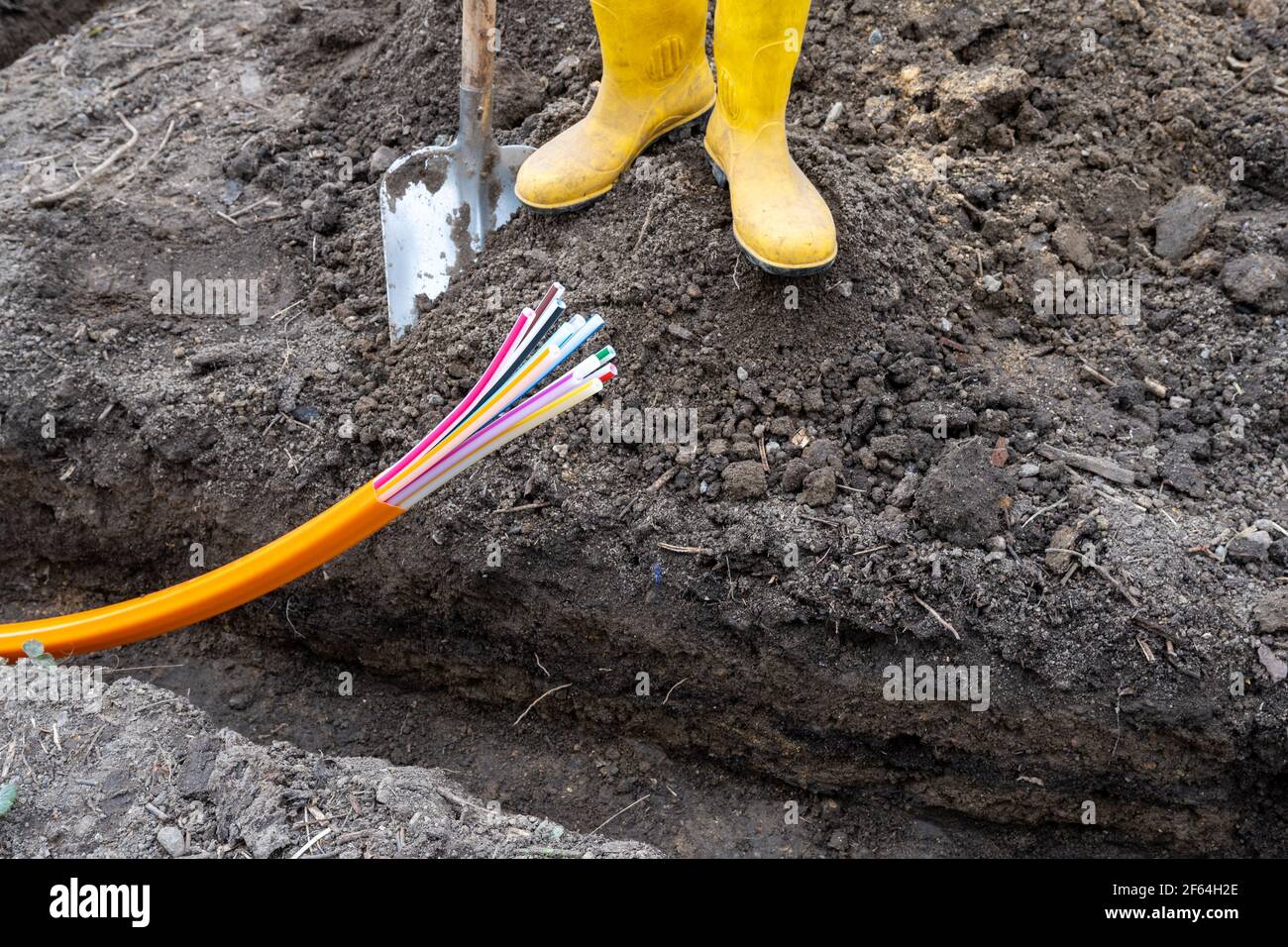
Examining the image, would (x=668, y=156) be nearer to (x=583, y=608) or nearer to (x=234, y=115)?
(x=583, y=608)

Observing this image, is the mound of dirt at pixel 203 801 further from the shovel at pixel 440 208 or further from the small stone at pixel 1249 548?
the small stone at pixel 1249 548

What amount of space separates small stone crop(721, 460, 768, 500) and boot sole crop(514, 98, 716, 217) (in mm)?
788

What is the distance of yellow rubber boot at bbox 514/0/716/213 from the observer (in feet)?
8.52

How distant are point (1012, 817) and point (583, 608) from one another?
105cm

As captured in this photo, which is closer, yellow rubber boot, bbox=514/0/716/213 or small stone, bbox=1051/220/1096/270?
yellow rubber boot, bbox=514/0/716/213

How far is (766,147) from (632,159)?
1.44 feet

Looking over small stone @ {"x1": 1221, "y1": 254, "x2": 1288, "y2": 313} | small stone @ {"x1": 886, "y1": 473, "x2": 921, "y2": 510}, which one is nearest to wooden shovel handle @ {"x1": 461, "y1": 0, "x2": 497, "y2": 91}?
small stone @ {"x1": 886, "y1": 473, "x2": 921, "y2": 510}

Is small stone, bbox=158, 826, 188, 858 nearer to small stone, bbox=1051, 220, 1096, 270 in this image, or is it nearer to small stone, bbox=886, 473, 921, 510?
small stone, bbox=886, 473, 921, 510

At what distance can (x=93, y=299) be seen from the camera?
297 centimetres

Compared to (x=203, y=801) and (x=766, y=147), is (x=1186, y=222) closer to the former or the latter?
(x=766, y=147)

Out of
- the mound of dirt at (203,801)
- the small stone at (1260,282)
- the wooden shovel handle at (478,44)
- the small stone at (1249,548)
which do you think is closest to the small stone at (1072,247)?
the small stone at (1260,282)

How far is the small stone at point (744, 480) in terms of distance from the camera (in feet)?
7.93

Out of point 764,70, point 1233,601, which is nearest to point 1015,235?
point 764,70

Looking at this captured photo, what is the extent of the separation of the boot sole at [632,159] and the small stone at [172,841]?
1603mm
